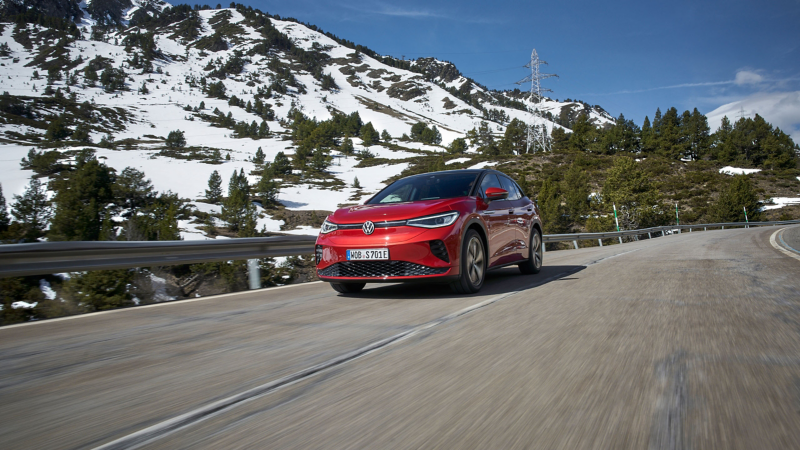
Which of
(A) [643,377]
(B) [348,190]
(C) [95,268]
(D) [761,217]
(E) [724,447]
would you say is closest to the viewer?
(E) [724,447]

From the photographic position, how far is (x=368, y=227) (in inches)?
209

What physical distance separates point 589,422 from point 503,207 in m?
5.11

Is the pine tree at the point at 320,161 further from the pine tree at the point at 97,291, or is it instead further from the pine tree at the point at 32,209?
the pine tree at the point at 97,291

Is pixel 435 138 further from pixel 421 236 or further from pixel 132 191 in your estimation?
pixel 421 236

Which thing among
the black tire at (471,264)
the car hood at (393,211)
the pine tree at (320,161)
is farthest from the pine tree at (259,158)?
the black tire at (471,264)

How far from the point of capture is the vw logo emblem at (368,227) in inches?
208

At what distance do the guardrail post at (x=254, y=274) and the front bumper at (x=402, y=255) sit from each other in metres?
2.89

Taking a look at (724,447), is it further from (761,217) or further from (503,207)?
(761,217)

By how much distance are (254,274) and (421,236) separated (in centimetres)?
373

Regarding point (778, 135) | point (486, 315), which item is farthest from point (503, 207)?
point (778, 135)

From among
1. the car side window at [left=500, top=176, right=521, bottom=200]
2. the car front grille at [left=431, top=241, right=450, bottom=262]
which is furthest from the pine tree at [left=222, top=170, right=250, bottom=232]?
the car front grille at [left=431, top=241, right=450, bottom=262]

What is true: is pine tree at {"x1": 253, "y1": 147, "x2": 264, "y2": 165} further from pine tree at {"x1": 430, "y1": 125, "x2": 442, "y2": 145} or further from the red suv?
the red suv

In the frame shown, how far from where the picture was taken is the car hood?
5312 millimetres

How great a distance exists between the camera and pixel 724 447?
1605mm
